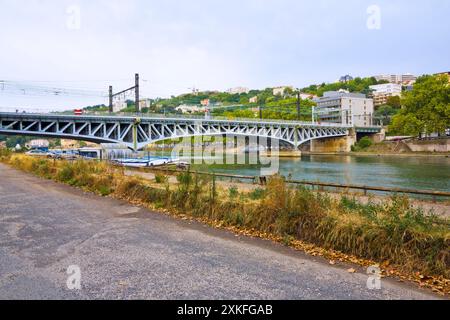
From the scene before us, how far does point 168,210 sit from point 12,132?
3844 cm

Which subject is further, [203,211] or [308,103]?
[308,103]

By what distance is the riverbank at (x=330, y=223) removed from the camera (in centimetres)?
550

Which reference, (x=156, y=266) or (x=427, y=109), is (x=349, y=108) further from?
(x=156, y=266)

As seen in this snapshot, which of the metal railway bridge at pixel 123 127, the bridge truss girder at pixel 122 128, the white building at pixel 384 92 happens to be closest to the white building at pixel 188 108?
the metal railway bridge at pixel 123 127

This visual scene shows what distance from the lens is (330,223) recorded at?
679 centimetres

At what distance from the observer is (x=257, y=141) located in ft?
308

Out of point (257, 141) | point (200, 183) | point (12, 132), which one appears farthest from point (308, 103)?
point (200, 183)

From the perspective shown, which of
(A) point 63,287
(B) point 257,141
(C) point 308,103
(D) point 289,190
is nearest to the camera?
(A) point 63,287

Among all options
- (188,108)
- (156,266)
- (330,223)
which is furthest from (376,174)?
(188,108)

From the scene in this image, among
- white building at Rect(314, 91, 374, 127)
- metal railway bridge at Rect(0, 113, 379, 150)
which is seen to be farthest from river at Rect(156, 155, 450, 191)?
white building at Rect(314, 91, 374, 127)

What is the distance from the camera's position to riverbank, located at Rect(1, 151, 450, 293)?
550 cm

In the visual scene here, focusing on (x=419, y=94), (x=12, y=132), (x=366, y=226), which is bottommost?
(x=366, y=226)
